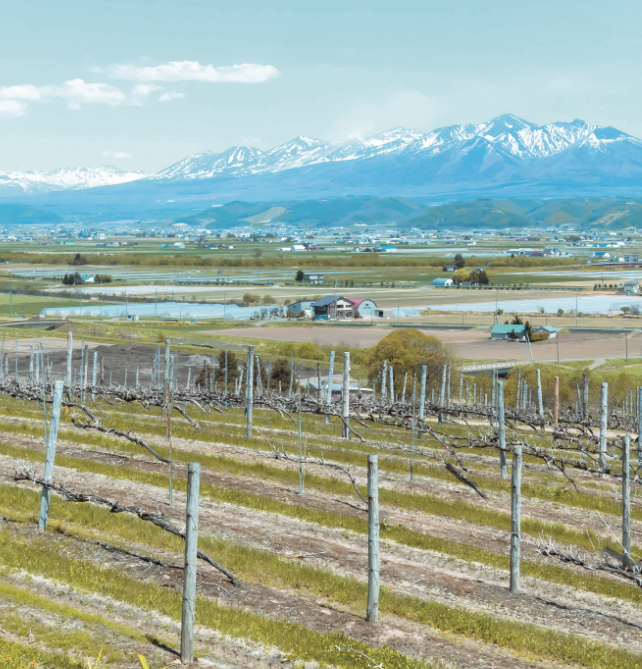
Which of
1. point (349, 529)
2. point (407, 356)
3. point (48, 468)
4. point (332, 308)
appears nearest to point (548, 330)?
point (332, 308)

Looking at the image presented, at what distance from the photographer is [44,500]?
588 inches

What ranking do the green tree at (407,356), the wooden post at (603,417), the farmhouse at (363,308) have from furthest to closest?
the farmhouse at (363,308), the green tree at (407,356), the wooden post at (603,417)

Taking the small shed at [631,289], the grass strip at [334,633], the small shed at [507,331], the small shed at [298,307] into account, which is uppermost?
the small shed at [631,289]

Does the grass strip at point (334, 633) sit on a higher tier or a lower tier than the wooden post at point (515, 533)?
lower

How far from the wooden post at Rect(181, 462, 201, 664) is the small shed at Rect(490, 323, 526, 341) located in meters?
82.0

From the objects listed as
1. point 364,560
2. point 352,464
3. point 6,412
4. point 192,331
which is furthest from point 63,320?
point 364,560

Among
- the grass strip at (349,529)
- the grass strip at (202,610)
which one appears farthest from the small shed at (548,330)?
the grass strip at (202,610)

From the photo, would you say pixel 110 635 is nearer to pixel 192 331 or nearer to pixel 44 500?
pixel 44 500

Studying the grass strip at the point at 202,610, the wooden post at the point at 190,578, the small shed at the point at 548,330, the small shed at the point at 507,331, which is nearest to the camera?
the wooden post at the point at 190,578

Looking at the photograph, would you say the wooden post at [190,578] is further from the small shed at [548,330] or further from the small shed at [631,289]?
the small shed at [631,289]

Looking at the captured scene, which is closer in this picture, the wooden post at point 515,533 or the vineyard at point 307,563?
the vineyard at point 307,563

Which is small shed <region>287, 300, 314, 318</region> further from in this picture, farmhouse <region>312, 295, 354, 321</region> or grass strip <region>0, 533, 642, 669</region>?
grass strip <region>0, 533, 642, 669</region>

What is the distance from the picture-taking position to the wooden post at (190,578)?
10.4m

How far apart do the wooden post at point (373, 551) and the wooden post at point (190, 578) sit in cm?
234
